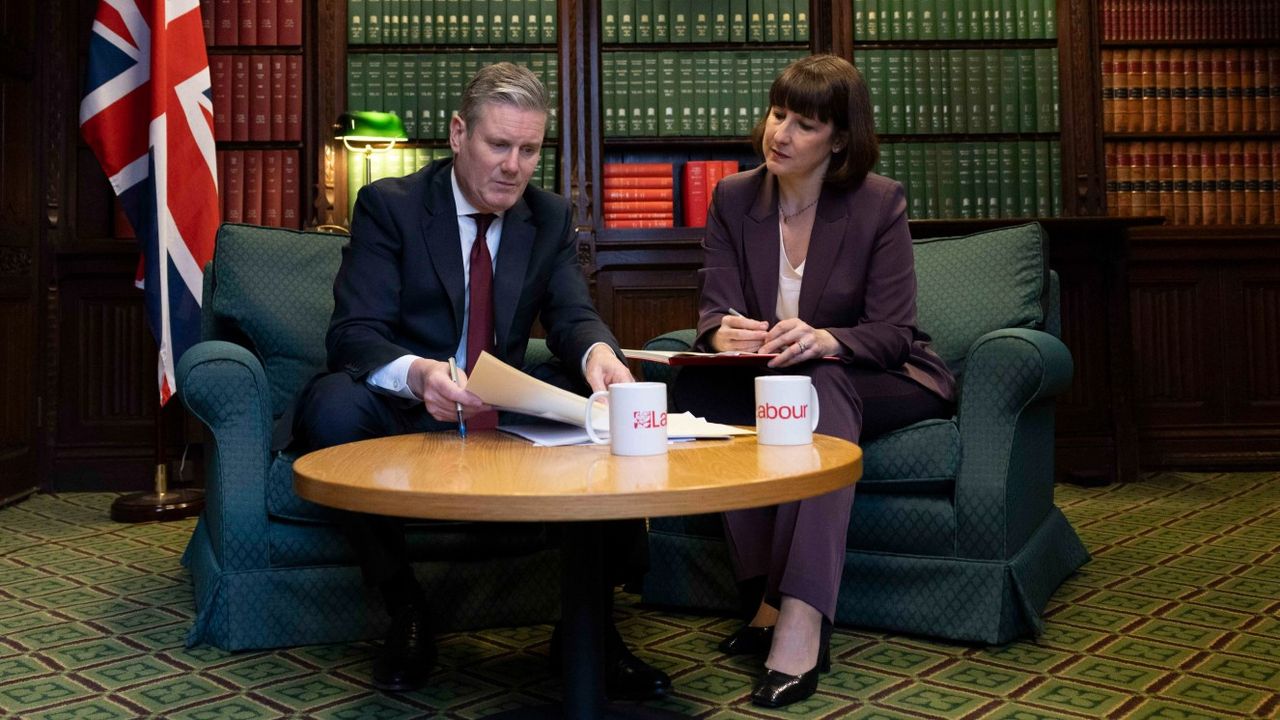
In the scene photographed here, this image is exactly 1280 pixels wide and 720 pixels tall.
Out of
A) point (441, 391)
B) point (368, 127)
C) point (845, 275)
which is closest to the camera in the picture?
point (441, 391)

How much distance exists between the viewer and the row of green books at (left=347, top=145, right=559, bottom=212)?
3.88 metres

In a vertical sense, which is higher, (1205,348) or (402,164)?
(402,164)

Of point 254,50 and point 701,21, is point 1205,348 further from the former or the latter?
point 254,50

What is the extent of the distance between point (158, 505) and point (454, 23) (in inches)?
76.2

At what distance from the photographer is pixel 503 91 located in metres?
1.86

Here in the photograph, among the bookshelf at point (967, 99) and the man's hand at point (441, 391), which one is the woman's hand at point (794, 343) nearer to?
the man's hand at point (441, 391)

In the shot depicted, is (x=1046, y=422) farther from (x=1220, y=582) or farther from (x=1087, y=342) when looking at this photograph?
(x=1087, y=342)

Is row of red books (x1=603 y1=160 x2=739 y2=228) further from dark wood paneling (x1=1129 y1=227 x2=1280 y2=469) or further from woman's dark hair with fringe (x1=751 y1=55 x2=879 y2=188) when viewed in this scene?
woman's dark hair with fringe (x1=751 y1=55 x2=879 y2=188)

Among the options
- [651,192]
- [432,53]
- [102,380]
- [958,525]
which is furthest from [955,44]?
[102,380]

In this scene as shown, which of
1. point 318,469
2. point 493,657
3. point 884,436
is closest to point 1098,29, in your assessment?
point 884,436

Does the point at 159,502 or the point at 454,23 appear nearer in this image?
the point at 159,502

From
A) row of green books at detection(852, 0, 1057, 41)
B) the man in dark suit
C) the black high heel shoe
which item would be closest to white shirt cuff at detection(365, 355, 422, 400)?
the man in dark suit

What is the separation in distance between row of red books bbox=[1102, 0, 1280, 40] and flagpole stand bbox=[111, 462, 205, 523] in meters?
3.63

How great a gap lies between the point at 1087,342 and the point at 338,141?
277 centimetres
